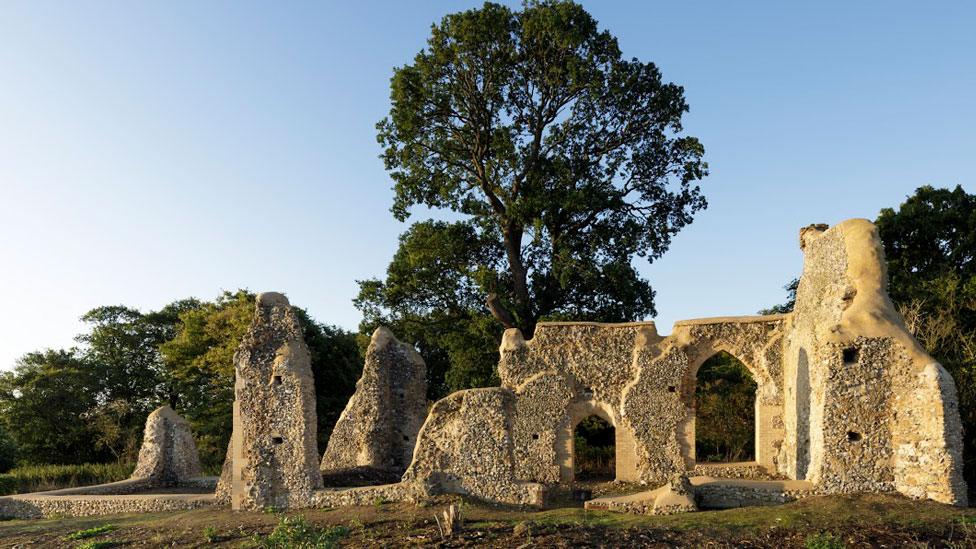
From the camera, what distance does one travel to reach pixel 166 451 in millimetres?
23484

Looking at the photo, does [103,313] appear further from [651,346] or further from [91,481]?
[651,346]

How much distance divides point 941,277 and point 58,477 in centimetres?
3003

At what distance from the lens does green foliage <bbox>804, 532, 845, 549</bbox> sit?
37.3ft

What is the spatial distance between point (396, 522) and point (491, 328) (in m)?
13.9

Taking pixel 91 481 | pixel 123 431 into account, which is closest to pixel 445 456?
pixel 91 481

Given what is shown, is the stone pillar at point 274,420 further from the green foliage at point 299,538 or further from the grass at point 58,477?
the grass at point 58,477

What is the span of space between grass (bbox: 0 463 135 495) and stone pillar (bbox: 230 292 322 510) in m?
11.8

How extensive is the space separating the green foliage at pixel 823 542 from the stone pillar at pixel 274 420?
10.4 m

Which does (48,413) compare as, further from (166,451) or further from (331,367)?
(166,451)

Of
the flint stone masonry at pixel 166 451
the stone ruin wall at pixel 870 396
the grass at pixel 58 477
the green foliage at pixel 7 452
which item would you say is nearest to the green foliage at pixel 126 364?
the green foliage at pixel 7 452

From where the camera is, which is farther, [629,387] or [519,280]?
[519,280]

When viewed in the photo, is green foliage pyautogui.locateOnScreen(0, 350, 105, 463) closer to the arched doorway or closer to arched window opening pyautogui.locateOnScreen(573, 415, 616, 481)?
arched window opening pyautogui.locateOnScreen(573, 415, 616, 481)

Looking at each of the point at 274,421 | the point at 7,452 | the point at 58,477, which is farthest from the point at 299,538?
the point at 7,452

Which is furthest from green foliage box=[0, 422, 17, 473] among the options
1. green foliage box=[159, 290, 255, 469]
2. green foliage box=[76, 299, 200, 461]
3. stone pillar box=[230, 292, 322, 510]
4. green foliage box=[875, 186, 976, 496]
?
green foliage box=[875, 186, 976, 496]
